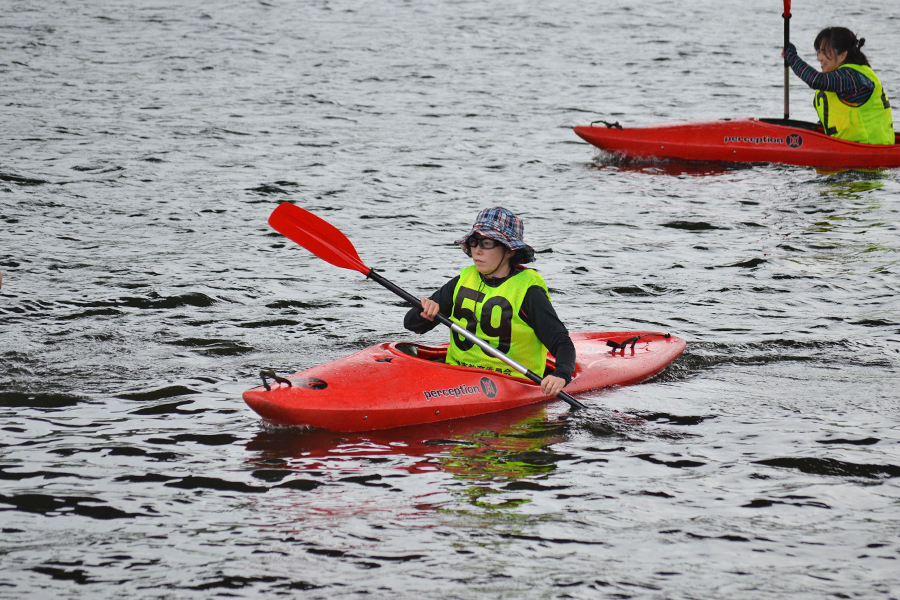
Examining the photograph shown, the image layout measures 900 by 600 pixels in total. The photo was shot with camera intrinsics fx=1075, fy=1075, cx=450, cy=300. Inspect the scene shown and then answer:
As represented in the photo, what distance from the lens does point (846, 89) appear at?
9516mm

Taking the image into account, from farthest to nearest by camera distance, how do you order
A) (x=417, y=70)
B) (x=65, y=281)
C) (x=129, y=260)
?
(x=417, y=70), (x=129, y=260), (x=65, y=281)

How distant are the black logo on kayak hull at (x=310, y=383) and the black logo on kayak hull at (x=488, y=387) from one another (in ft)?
2.51

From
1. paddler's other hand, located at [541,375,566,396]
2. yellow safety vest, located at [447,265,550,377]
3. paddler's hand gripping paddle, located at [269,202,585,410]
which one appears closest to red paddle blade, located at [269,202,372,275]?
paddler's hand gripping paddle, located at [269,202,585,410]

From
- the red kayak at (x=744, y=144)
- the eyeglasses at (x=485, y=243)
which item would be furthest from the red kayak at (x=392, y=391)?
the red kayak at (x=744, y=144)

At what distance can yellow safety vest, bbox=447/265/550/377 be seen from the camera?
500 centimetres

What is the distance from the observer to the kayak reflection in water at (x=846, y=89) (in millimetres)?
9391

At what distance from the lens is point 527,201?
32.7ft

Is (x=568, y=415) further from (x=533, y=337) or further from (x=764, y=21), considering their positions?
(x=764, y=21)

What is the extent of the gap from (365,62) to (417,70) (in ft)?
3.20

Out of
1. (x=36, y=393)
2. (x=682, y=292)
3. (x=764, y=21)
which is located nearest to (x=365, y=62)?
(x=764, y=21)

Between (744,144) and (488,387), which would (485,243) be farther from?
(744,144)

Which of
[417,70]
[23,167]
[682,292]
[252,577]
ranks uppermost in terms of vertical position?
[417,70]

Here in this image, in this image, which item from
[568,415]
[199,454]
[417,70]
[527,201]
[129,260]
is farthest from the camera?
[417,70]

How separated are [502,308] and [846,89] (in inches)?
232
